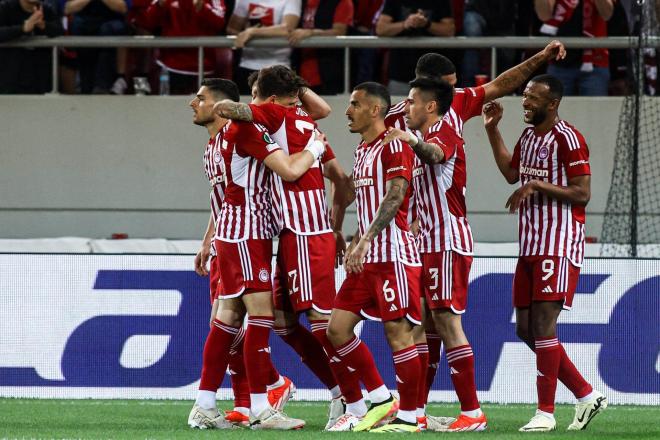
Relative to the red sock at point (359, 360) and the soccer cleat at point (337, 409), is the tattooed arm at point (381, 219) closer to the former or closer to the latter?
the red sock at point (359, 360)

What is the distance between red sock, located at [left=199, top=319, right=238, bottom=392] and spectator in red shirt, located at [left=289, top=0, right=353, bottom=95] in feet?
17.9

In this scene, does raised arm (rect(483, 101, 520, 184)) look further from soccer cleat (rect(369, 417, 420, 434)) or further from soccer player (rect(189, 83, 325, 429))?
soccer cleat (rect(369, 417, 420, 434))

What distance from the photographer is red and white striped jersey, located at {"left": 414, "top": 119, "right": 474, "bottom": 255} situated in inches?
319

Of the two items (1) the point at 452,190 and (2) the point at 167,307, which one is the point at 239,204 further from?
(2) the point at 167,307

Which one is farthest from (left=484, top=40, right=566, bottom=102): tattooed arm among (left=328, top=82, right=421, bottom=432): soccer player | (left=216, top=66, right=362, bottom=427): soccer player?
(left=216, top=66, right=362, bottom=427): soccer player

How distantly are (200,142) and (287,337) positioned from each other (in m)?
5.46

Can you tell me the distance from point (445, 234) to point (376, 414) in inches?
49.3

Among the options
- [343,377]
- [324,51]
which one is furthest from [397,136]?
[324,51]

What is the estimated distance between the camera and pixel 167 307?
403 inches

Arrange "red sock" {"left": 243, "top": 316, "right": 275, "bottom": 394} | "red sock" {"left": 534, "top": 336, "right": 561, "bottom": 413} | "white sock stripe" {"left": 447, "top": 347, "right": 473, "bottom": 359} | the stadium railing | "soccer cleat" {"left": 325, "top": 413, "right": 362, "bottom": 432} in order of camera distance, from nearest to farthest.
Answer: "soccer cleat" {"left": 325, "top": 413, "right": 362, "bottom": 432} < "red sock" {"left": 243, "top": 316, "right": 275, "bottom": 394} < "white sock stripe" {"left": 447, "top": 347, "right": 473, "bottom": 359} < "red sock" {"left": 534, "top": 336, "right": 561, "bottom": 413} < the stadium railing

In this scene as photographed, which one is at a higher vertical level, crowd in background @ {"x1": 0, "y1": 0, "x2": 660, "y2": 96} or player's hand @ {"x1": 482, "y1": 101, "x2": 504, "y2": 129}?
crowd in background @ {"x1": 0, "y1": 0, "x2": 660, "y2": 96}

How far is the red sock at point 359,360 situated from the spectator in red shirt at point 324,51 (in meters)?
5.88

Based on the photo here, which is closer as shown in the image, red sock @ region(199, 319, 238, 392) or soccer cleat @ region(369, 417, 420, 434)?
soccer cleat @ region(369, 417, 420, 434)

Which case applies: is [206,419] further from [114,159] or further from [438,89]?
[114,159]
